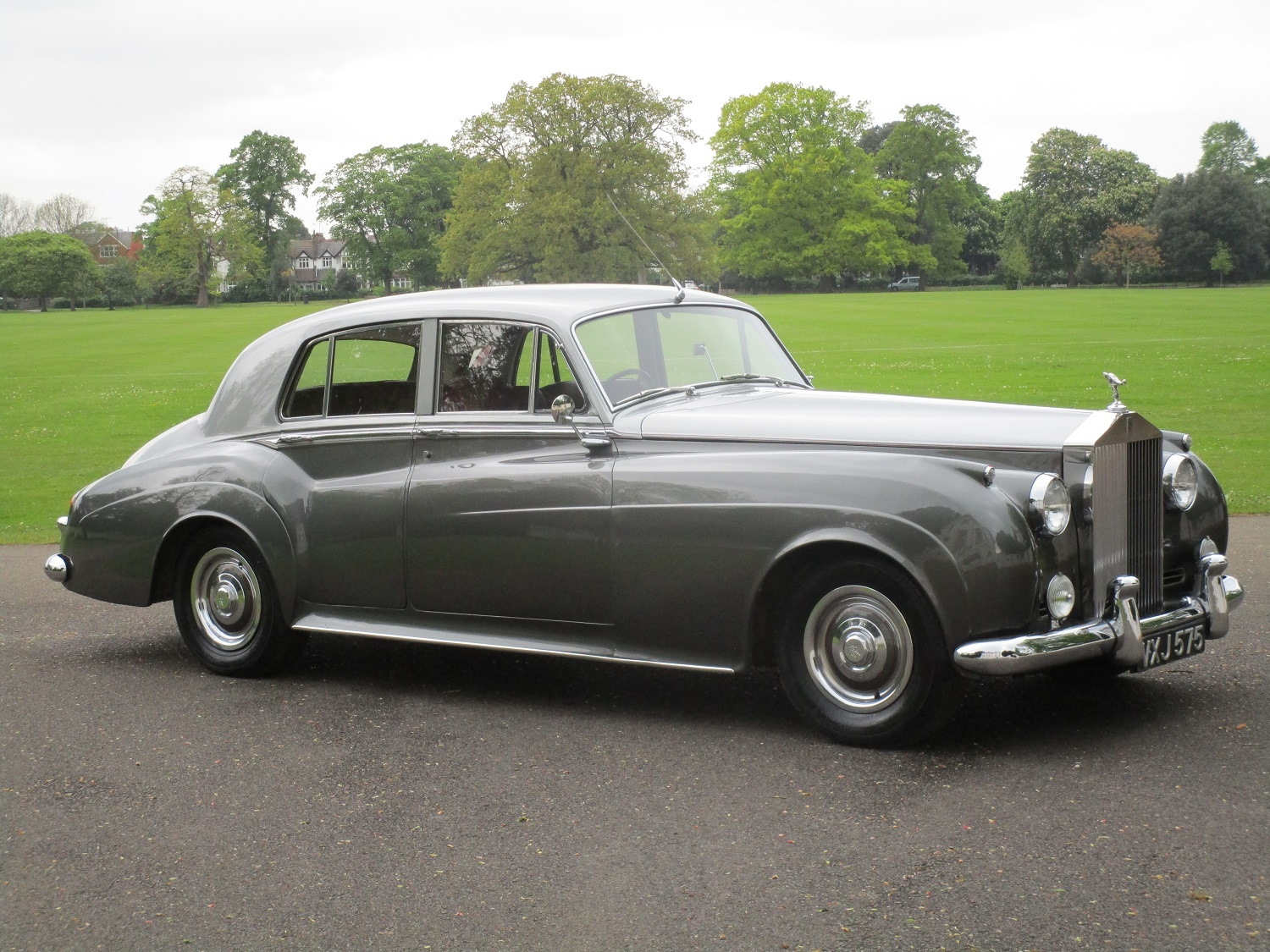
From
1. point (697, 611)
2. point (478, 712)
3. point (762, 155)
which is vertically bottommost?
point (478, 712)

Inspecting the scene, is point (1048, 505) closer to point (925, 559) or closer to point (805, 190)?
point (925, 559)

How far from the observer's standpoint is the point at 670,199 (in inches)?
2625

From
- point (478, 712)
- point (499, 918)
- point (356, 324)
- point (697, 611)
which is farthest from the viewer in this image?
point (356, 324)

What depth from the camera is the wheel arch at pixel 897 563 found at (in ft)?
15.5

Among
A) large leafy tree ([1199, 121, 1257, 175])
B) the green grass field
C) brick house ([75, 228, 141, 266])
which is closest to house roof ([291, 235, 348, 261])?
brick house ([75, 228, 141, 266])

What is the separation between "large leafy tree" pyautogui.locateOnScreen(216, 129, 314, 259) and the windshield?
114 metres

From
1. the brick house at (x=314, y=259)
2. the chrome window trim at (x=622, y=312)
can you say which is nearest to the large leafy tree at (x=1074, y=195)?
the brick house at (x=314, y=259)

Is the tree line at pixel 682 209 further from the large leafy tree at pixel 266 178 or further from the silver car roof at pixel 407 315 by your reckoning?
the silver car roof at pixel 407 315

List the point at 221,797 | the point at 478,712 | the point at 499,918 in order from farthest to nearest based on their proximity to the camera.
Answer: the point at 478,712 < the point at 221,797 < the point at 499,918

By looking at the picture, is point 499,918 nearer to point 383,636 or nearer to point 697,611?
point 697,611

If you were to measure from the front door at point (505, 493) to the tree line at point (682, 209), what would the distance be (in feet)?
190

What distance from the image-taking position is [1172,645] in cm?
509

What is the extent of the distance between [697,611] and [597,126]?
2563 inches

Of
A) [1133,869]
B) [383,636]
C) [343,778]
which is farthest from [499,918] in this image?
[383,636]
